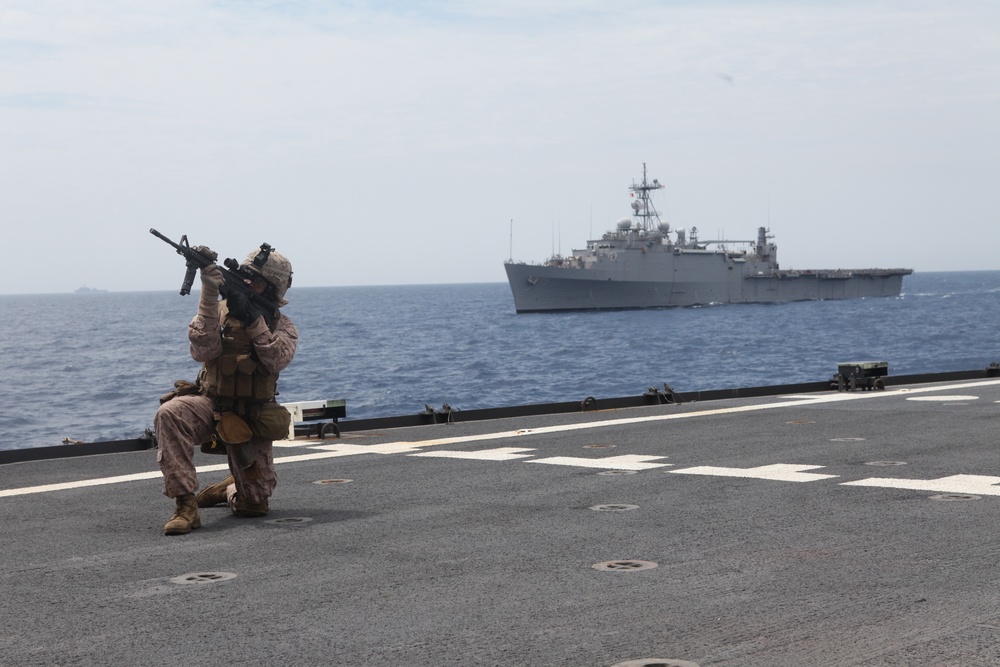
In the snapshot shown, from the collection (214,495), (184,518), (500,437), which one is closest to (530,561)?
(184,518)

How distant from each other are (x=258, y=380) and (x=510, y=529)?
A: 6.68ft

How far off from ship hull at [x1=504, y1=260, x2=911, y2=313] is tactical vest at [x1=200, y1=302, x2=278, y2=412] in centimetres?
10094

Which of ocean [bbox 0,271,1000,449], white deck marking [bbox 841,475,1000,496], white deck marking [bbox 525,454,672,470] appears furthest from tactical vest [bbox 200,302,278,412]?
ocean [bbox 0,271,1000,449]

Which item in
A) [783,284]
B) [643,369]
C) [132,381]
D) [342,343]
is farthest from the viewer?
[783,284]

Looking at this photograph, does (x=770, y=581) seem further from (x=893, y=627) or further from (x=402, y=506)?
(x=402, y=506)

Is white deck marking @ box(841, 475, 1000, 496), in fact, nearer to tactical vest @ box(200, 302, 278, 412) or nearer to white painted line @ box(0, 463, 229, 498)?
tactical vest @ box(200, 302, 278, 412)

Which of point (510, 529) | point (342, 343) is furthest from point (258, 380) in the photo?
point (342, 343)

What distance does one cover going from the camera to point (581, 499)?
8.74 meters

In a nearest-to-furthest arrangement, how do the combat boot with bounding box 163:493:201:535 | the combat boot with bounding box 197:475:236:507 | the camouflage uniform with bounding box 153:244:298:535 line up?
the combat boot with bounding box 163:493:201:535 < the camouflage uniform with bounding box 153:244:298:535 < the combat boot with bounding box 197:475:236:507

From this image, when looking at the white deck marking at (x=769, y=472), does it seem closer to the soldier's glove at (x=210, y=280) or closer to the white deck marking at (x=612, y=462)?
the white deck marking at (x=612, y=462)

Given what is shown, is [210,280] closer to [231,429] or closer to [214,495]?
[231,429]

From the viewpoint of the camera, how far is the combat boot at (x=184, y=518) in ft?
24.7

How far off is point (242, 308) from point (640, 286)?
10224 cm

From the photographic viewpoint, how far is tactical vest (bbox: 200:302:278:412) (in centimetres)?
805
